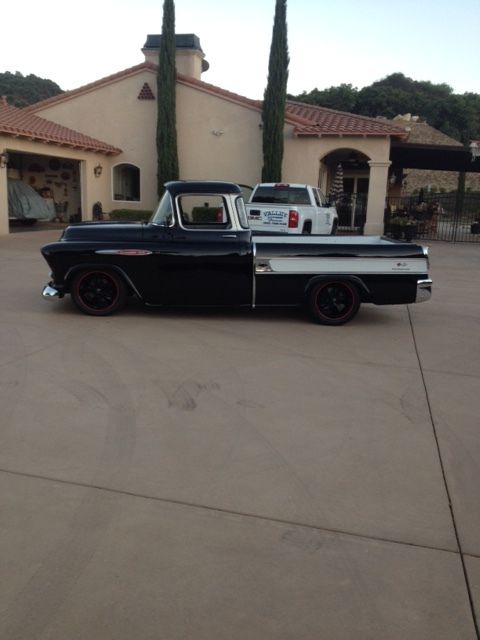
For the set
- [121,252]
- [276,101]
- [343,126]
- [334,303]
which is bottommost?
[334,303]

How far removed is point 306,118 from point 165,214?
1698 centimetres

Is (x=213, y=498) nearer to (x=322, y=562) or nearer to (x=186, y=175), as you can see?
(x=322, y=562)

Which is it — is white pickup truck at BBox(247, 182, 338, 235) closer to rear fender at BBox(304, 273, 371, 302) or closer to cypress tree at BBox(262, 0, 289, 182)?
cypress tree at BBox(262, 0, 289, 182)

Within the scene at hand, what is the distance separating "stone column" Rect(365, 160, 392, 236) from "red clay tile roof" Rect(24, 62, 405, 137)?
1216mm

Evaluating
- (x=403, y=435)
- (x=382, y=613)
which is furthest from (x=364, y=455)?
(x=382, y=613)

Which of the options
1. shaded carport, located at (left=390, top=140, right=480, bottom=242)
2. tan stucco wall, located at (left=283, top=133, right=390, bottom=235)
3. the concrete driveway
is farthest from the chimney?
the concrete driveway

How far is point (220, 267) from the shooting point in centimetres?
752

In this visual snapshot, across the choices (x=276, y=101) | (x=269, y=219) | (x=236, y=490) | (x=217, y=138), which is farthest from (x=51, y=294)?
(x=217, y=138)

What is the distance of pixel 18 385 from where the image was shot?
5.08 metres

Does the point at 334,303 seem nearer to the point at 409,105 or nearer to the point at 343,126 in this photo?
the point at 343,126

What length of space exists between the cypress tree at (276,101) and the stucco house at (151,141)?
69cm

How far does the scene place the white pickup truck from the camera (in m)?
15.1

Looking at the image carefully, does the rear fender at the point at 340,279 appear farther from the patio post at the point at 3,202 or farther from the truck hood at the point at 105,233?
the patio post at the point at 3,202

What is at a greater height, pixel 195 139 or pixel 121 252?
pixel 195 139
